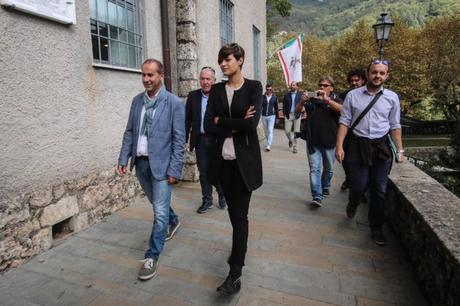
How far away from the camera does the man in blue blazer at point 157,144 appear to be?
2.87 metres

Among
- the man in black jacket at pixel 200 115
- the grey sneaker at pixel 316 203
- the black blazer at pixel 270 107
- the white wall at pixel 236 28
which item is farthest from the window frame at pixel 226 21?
the grey sneaker at pixel 316 203

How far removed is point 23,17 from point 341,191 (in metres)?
4.80

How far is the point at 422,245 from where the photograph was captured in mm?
2695

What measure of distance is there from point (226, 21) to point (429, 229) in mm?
6957

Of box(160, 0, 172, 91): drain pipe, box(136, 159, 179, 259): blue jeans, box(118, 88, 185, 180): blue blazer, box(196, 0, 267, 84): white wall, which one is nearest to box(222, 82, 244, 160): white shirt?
box(118, 88, 185, 180): blue blazer

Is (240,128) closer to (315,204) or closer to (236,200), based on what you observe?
(236,200)

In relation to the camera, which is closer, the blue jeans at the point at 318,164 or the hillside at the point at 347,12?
the blue jeans at the point at 318,164

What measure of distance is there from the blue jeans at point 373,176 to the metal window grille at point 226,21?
5.07 metres

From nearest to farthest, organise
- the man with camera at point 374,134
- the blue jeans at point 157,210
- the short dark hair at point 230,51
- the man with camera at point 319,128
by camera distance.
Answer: the short dark hair at point 230,51, the blue jeans at point 157,210, the man with camera at point 374,134, the man with camera at point 319,128

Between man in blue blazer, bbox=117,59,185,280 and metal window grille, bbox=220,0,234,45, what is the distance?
5.08 meters

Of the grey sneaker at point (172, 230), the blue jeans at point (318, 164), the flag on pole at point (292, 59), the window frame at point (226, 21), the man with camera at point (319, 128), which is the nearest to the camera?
the grey sneaker at point (172, 230)

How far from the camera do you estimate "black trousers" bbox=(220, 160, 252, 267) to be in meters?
2.50

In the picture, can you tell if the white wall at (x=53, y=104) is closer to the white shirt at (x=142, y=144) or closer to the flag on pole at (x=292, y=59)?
the white shirt at (x=142, y=144)

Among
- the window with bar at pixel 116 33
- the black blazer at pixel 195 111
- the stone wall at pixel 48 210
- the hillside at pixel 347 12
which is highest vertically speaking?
the hillside at pixel 347 12
